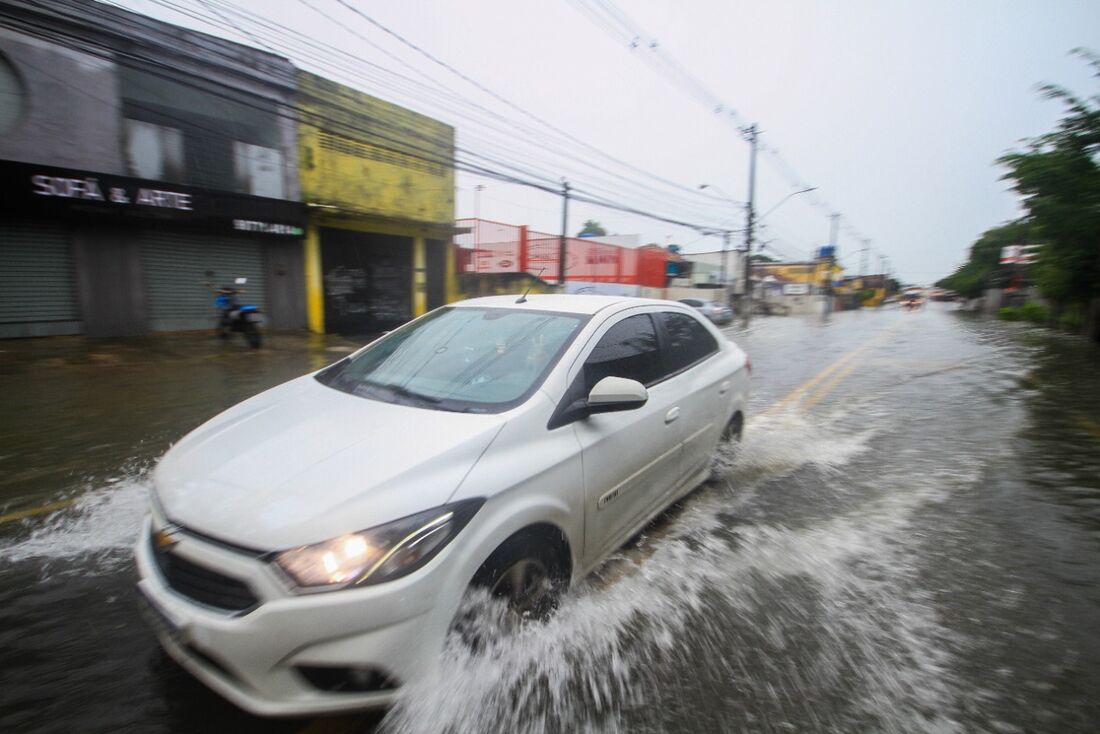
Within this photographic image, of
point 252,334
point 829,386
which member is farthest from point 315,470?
point 252,334

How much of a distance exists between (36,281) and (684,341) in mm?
13156

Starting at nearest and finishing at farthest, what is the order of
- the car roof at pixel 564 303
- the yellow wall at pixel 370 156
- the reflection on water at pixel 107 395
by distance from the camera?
the car roof at pixel 564 303
the reflection on water at pixel 107 395
the yellow wall at pixel 370 156

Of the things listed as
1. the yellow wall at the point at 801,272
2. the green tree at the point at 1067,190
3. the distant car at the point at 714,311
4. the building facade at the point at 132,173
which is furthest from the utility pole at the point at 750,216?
the yellow wall at the point at 801,272

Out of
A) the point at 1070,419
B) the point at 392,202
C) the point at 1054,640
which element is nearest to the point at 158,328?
the point at 392,202

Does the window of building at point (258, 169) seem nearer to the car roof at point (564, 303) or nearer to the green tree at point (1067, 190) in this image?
the car roof at point (564, 303)

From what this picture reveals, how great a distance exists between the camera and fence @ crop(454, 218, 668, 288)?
2120 cm

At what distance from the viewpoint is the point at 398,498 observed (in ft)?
5.80

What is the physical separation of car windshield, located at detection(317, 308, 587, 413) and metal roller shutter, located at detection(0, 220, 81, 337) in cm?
1166

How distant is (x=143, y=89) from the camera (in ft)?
37.8

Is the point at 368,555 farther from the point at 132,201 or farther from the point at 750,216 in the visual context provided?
the point at 750,216

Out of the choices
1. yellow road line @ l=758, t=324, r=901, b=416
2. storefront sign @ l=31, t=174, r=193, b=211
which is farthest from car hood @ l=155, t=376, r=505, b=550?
storefront sign @ l=31, t=174, r=193, b=211

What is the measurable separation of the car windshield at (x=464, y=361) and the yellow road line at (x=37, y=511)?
217cm

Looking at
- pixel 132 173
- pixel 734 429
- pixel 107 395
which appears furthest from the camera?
pixel 132 173

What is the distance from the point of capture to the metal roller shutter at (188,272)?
12164 millimetres
